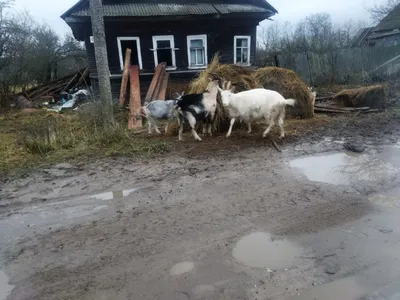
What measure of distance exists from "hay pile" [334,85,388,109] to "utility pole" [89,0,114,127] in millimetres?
8794

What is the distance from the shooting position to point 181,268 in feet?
9.73

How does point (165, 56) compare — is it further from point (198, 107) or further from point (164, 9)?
point (198, 107)

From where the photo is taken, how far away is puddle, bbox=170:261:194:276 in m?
2.91

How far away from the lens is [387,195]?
4.34 metres

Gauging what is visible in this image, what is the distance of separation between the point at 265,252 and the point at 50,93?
63.0ft

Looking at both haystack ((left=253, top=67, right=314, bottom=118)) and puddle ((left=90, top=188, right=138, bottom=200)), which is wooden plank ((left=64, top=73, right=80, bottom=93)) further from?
puddle ((left=90, top=188, right=138, bottom=200))

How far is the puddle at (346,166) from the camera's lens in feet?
16.6

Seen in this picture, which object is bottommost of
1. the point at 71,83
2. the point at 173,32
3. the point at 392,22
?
the point at 71,83

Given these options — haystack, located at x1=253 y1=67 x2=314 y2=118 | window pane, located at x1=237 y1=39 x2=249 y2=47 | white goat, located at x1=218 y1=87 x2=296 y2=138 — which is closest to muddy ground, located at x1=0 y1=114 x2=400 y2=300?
white goat, located at x1=218 y1=87 x2=296 y2=138

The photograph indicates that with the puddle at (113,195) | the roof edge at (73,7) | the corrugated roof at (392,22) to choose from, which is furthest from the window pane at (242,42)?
the corrugated roof at (392,22)

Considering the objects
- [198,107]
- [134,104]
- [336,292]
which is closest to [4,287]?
[336,292]

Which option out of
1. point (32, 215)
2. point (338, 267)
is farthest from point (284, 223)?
point (32, 215)

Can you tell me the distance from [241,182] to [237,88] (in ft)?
15.7

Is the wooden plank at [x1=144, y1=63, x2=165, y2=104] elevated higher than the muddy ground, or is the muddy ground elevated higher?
the wooden plank at [x1=144, y1=63, x2=165, y2=104]
